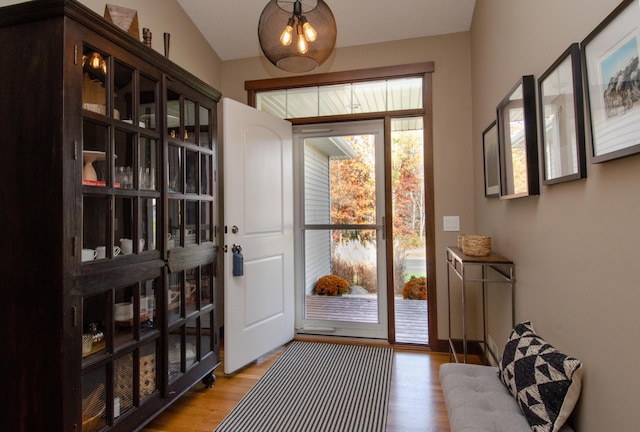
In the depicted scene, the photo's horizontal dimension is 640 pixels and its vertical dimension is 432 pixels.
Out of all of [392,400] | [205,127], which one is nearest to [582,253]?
[392,400]

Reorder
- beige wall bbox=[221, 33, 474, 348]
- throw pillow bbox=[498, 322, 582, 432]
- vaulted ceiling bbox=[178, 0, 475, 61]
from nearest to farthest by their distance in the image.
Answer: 1. throw pillow bbox=[498, 322, 582, 432]
2. vaulted ceiling bbox=[178, 0, 475, 61]
3. beige wall bbox=[221, 33, 474, 348]

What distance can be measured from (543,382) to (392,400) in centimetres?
118

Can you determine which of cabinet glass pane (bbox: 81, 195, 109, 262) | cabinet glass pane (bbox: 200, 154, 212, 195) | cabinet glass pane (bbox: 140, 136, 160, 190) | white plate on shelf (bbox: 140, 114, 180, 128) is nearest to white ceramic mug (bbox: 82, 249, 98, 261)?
cabinet glass pane (bbox: 81, 195, 109, 262)

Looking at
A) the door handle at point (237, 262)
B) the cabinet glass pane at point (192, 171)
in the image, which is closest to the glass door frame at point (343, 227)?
the door handle at point (237, 262)

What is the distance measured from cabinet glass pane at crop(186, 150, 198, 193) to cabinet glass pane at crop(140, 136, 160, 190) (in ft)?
1.06

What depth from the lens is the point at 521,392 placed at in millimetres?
1318

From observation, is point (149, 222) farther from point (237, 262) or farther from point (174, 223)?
point (237, 262)

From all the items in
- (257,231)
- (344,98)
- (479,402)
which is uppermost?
(344,98)

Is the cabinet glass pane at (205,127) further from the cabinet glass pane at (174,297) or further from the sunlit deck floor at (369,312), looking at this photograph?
the sunlit deck floor at (369,312)

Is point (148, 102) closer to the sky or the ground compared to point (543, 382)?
closer to the sky

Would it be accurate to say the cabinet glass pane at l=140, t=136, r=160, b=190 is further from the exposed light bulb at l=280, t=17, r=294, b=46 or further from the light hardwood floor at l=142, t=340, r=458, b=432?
the light hardwood floor at l=142, t=340, r=458, b=432

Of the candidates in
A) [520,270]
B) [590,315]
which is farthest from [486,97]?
[590,315]

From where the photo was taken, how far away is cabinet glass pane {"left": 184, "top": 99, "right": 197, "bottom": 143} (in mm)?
2249

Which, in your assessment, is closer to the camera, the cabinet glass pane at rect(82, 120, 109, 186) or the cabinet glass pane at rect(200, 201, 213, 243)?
the cabinet glass pane at rect(82, 120, 109, 186)
